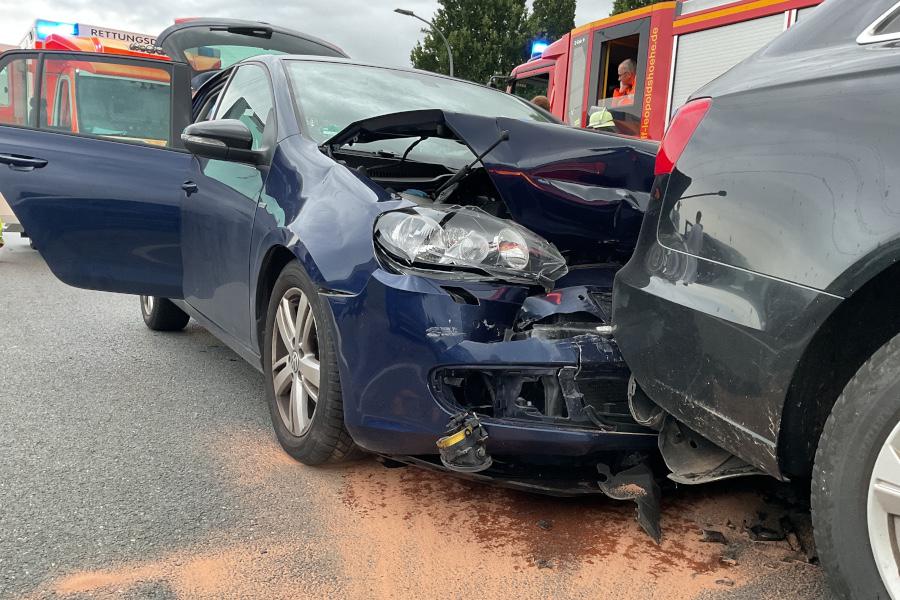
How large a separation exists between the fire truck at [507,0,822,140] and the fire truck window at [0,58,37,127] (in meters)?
5.26

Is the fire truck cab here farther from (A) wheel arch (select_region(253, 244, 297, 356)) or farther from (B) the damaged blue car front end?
(B) the damaged blue car front end

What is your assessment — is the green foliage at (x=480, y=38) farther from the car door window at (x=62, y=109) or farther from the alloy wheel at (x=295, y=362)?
the alloy wheel at (x=295, y=362)

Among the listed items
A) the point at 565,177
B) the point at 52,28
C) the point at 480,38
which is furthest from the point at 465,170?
the point at 480,38

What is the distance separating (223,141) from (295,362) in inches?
42.9

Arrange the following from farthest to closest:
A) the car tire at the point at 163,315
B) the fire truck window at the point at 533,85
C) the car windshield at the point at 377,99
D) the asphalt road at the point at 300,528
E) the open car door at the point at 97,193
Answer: the fire truck window at the point at 533,85, the car tire at the point at 163,315, the open car door at the point at 97,193, the car windshield at the point at 377,99, the asphalt road at the point at 300,528

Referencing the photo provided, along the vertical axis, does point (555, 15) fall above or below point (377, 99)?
above

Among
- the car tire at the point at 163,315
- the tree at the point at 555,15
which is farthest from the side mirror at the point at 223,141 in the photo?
the tree at the point at 555,15

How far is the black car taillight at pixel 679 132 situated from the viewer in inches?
79.1

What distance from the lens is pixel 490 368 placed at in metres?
2.28

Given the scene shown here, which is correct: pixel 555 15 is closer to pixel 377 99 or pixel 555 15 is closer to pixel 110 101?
pixel 110 101

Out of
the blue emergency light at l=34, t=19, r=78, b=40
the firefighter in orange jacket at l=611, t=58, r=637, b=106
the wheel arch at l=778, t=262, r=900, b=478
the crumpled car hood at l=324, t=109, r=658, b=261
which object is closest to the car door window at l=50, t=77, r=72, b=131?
the crumpled car hood at l=324, t=109, r=658, b=261

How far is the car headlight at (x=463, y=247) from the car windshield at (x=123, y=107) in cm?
234

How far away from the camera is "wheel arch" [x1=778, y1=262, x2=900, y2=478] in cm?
158

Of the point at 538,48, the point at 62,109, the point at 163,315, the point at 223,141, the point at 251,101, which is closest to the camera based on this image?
the point at 223,141
